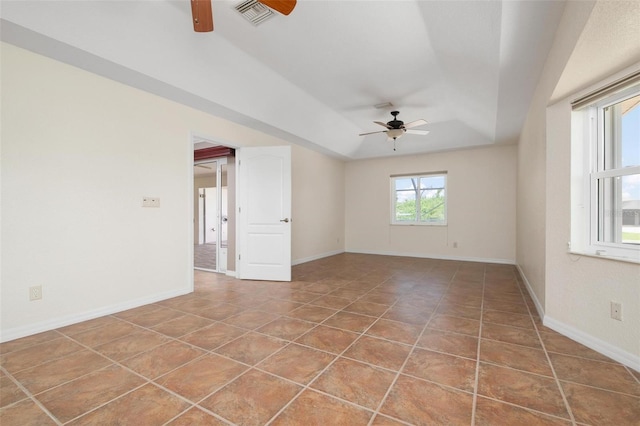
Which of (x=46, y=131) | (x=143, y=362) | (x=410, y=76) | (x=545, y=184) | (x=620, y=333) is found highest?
(x=410, y=76)

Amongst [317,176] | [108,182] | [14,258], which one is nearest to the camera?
[14,258]

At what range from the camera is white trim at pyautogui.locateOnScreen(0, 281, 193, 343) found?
7.70 feet

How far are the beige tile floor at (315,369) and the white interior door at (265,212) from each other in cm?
123

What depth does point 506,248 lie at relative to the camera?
19.1 feet

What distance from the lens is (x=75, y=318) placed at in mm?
2691

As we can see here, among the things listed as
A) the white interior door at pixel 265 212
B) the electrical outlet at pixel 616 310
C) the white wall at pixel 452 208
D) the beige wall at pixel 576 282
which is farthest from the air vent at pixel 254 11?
the white wall at pixel 452 208

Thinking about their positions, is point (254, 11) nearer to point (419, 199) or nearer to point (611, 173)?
point (611, 173)

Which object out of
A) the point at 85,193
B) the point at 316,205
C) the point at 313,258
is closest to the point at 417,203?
the point at 316,205

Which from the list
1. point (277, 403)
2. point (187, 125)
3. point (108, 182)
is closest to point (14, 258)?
point (108, 182)

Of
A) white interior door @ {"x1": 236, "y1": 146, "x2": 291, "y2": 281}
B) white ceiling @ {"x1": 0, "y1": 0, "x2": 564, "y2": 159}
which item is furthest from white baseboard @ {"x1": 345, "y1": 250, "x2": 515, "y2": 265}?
white interior door @ {"x1": 236, "y1": 146, "x2": 291, "y2": 281}

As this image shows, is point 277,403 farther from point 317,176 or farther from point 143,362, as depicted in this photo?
point 317,176

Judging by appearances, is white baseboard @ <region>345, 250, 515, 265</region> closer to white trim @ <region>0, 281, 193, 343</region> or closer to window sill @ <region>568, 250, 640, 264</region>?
window sill @ <region>568, 250, 640, 264</region>

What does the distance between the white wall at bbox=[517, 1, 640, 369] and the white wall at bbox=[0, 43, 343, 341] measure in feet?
12.7

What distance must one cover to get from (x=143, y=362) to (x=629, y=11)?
3.62m
